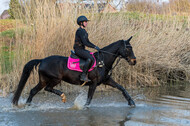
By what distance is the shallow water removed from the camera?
6.09 metres

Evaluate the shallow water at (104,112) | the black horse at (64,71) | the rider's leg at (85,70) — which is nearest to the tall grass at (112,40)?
the shallow water at (104,112)

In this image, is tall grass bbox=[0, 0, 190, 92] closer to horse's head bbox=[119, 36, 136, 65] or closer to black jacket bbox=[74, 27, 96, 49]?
black jacket bbox=[74, 27, 96, 49]

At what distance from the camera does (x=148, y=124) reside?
5902 mm

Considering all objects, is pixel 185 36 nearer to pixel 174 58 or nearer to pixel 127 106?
pixel 174 58

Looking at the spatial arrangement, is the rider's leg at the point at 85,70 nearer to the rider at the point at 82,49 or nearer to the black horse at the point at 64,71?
the rider at the point at 82,49

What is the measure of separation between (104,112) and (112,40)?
415 cm

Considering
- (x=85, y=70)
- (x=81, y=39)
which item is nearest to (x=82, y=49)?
(x=81, y=39)

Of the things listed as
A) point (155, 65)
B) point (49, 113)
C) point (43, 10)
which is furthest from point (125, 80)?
point (49, 113)

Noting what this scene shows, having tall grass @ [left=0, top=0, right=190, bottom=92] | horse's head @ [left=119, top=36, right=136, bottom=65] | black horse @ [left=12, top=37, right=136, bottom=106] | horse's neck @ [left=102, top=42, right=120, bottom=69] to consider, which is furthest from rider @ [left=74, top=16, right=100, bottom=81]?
tall grass @ [left=0, top=0, right=190, bottom=92]

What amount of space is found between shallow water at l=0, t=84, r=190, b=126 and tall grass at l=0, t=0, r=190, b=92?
1.38m

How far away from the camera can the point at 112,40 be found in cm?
1070

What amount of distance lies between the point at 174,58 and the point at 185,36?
4.78 feet

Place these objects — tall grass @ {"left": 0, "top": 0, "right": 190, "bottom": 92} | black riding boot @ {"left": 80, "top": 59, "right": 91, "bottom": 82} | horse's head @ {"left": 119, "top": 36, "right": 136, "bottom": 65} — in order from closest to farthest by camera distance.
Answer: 1. black riding boot @ {"left": 80, "top": 59, "right": 91, "bottom": 82}
2. horse's head @ {"left": 119, "top": 36, "right": 136, "bottom": 65}
3. tall grass @ {"left": 0, "top": 0, "right": 190, "bottom": 92}

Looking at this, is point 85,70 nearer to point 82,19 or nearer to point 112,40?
point 82,19
